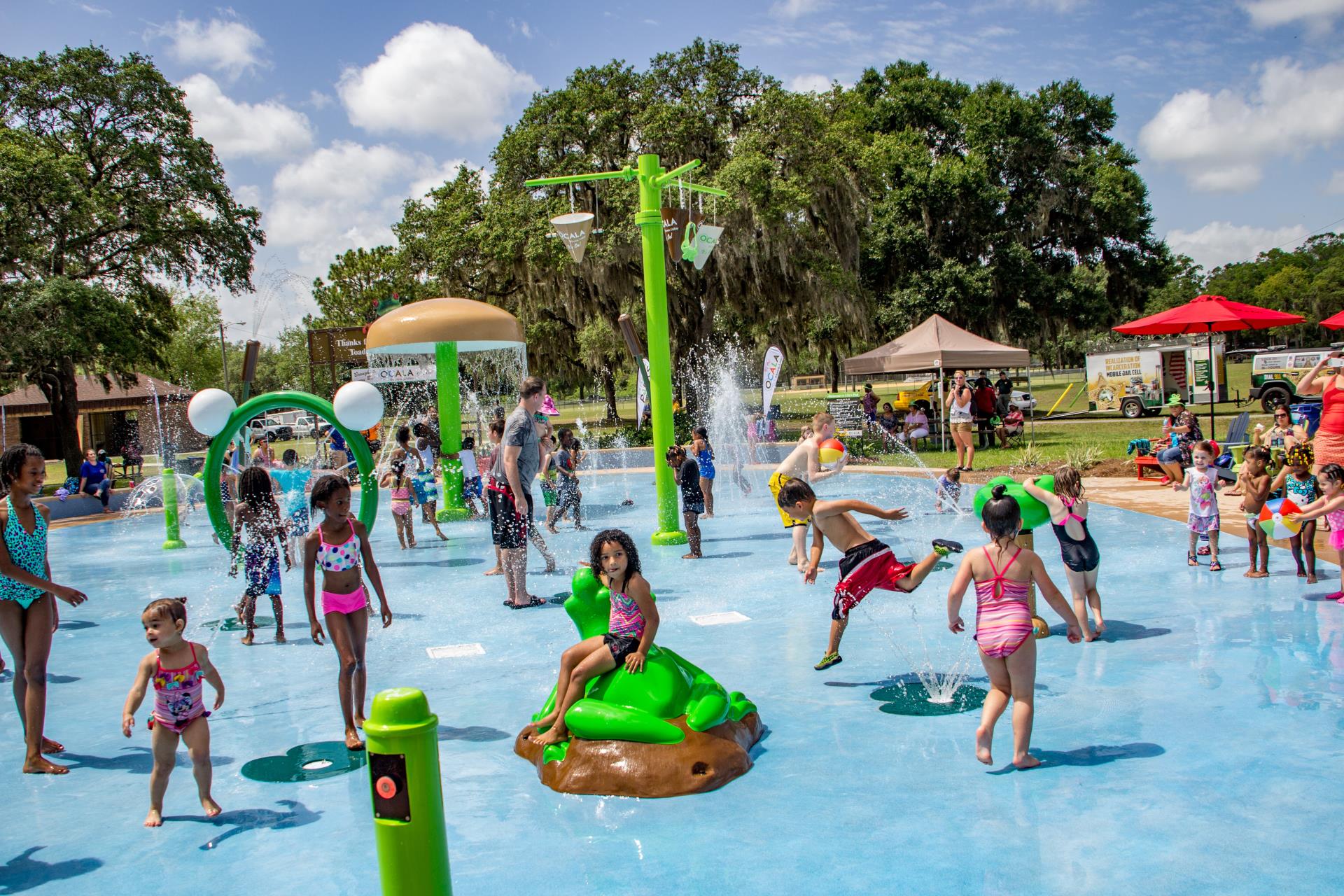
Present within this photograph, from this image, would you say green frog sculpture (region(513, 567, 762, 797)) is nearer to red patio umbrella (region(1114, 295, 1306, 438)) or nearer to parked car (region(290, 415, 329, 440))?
red patio umbrella (region(1114, 295, 1306, 438))

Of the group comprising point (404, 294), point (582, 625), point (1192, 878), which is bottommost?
point (1192, 878)

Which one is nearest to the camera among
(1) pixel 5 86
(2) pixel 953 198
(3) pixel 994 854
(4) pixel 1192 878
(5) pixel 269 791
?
(4) pixel 1192 878

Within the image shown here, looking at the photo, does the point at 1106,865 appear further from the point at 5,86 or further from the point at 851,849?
the point at 5,86

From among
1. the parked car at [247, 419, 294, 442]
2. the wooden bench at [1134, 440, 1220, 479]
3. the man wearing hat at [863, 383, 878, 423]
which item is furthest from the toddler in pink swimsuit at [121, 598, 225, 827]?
the parked car at [247, 419, 294, 442]

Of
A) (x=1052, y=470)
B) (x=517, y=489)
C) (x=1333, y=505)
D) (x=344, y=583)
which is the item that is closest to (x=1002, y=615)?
(x=344, y=583)

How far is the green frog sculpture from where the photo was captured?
4.86 meters

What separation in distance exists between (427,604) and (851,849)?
6.46 metres

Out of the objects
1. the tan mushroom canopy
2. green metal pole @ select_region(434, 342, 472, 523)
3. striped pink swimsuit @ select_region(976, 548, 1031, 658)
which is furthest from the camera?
green metal pole @ select_region(434, 342, 472, 523)

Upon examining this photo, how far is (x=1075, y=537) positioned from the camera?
A: 6992 mm

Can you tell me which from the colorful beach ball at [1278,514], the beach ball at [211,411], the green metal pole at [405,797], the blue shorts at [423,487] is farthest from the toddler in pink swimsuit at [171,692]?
the blue shorts at [423,487]

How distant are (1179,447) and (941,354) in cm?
719

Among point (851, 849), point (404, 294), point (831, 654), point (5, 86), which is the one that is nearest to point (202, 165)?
point (5, 86)

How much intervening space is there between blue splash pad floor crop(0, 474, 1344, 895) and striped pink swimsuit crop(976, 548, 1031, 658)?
664 mm

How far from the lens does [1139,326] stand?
57.7 ft
